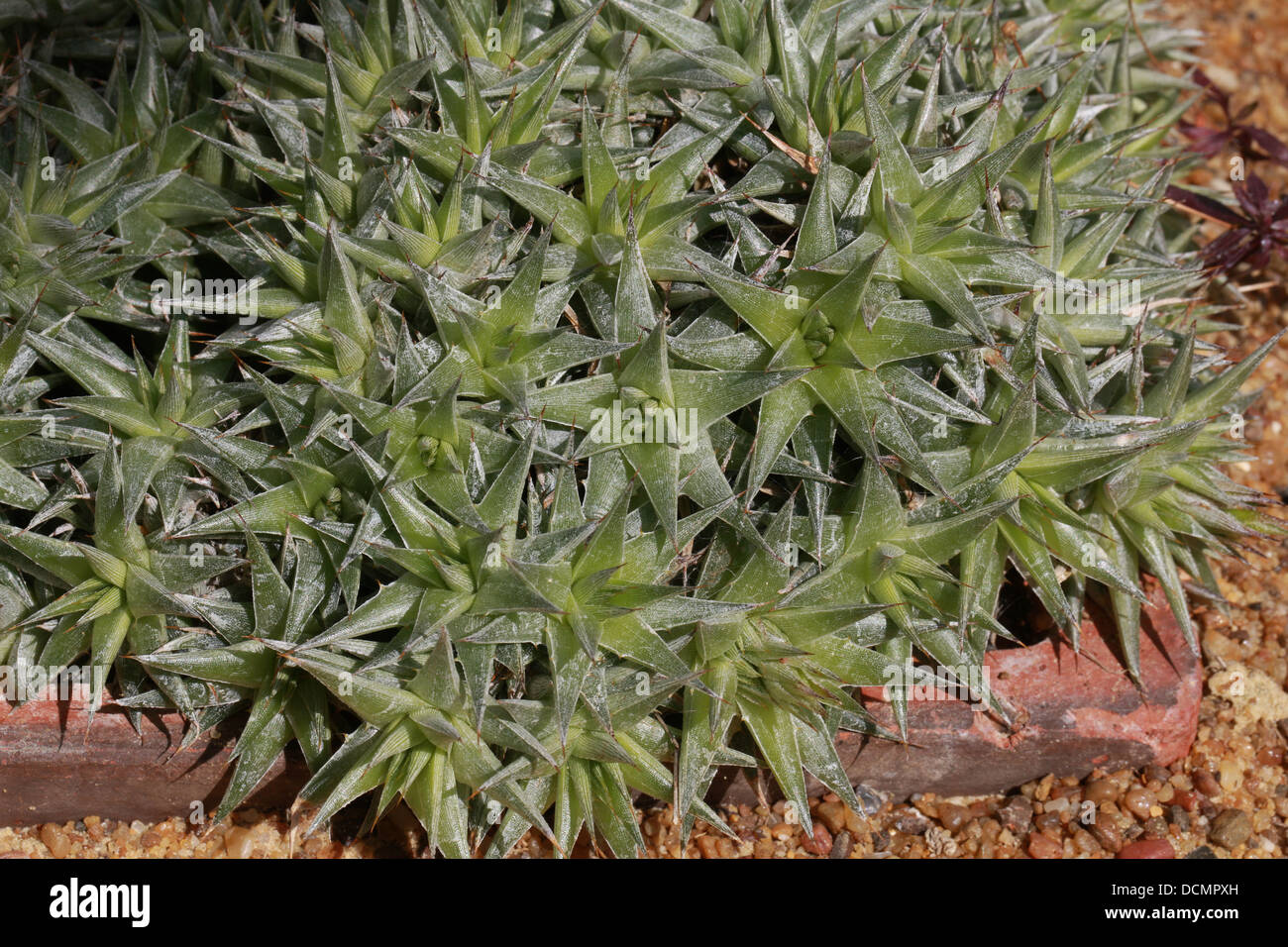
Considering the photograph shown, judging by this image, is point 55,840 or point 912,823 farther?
point 912,823

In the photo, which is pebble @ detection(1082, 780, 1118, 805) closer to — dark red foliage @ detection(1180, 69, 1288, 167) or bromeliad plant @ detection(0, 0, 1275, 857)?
bromeliad plant @ detection(0, 0, 1275, 857)

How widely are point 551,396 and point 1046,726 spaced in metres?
1.84

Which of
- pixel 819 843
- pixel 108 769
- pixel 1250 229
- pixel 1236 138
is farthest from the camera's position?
pixel 1236 138

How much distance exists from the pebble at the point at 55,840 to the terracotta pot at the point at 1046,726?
75.5 inches

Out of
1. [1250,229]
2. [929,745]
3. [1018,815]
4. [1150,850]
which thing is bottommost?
[1150,850]

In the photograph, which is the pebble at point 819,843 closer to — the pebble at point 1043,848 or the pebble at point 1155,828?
the pebble at point 1043,848

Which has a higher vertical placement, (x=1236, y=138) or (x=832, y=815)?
(x=1236, y=138)

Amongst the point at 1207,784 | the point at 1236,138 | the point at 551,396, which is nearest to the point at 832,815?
the point at 1207,784

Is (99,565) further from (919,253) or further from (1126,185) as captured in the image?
(1126,185)

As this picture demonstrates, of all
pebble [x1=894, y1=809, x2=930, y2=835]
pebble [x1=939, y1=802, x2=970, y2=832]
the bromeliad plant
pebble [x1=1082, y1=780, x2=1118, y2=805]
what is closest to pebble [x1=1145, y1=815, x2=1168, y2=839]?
pebble [x1=1082, y1=780, x2=1118, y2=805]

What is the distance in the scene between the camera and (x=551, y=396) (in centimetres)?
253

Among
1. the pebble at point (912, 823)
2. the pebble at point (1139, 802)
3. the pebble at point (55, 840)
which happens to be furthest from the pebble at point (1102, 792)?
the pebble at point (55, 840)

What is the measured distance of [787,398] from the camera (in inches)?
102

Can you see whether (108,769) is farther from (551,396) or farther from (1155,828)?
(1155,828)
